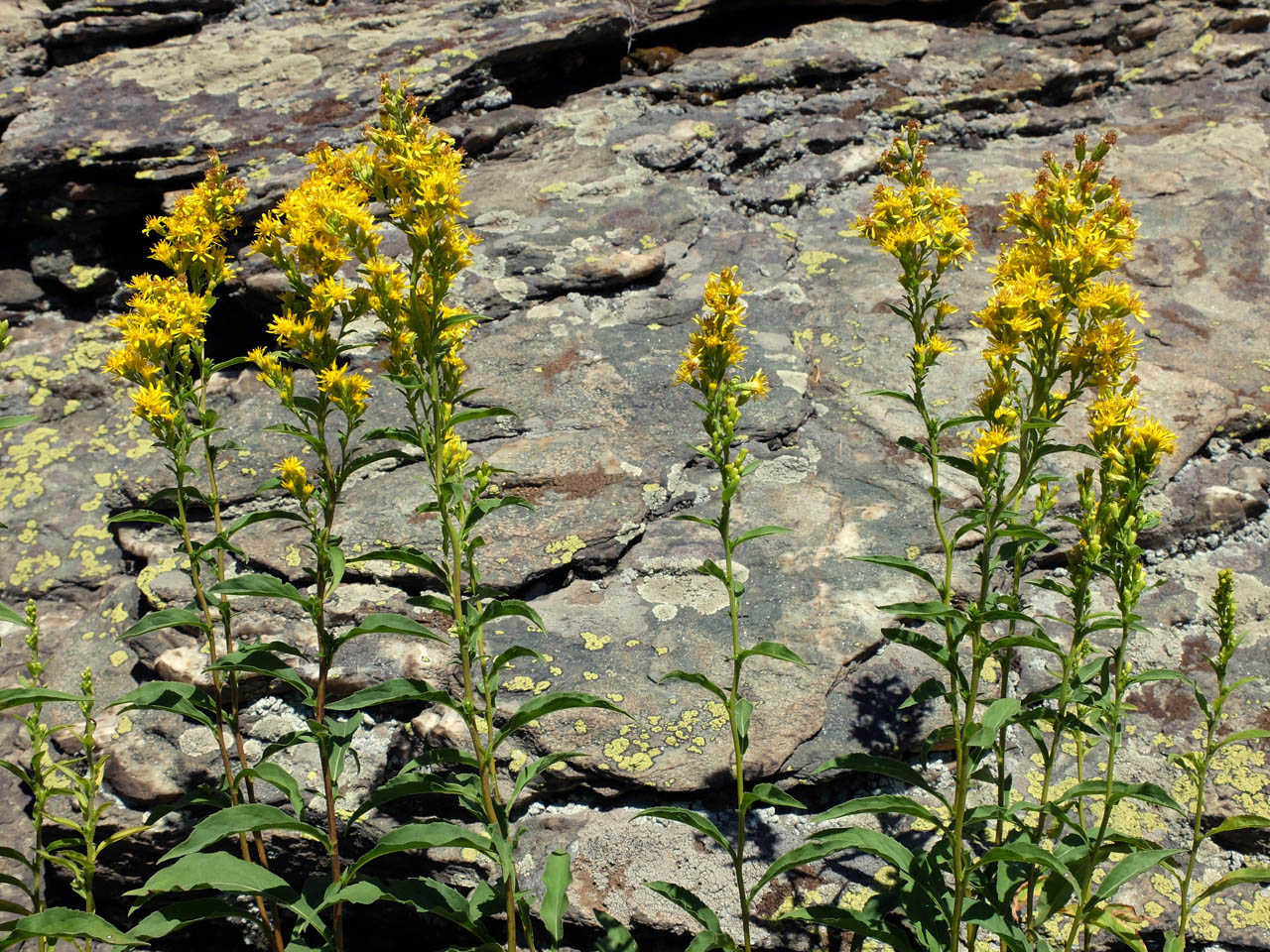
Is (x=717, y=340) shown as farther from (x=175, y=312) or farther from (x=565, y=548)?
(x=175, y=312)

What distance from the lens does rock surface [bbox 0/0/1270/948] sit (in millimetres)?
2877

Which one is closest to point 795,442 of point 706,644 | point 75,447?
point 706,644

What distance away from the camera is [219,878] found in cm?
219

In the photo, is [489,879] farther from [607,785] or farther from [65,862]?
[65,862]

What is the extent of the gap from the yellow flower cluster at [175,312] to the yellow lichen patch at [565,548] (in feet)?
4.13

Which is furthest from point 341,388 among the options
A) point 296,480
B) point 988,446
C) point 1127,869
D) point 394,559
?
point 1127,869

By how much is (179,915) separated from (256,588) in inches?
33.2

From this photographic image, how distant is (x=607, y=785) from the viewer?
2.78 m

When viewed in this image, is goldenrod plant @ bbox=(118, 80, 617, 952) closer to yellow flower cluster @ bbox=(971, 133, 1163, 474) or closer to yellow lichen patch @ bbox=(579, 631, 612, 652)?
yellow lichen patch @ bbox=(579, 631, 612, 652)

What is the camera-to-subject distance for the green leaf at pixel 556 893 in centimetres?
230

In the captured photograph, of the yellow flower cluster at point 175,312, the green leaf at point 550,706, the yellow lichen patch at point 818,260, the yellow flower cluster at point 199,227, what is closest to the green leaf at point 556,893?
the green leaf at point 550,706

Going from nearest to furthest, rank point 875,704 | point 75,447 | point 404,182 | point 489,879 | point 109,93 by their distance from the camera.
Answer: point 404,182
point 489,879
point 875,704
point 75,447
point 109,93

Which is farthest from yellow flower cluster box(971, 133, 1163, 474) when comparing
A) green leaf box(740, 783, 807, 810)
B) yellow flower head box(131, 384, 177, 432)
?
yellow flower head box(131, 384, 177, 432)

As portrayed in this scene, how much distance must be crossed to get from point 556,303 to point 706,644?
179 centimetres
